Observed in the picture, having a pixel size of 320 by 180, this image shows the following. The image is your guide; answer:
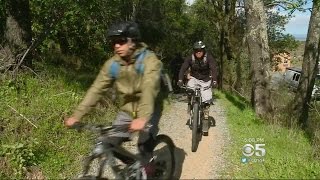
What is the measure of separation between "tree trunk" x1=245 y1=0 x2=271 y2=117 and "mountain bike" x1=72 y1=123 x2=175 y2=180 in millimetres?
5901

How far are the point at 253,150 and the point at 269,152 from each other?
1.08 ft

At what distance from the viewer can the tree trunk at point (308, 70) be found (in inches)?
539

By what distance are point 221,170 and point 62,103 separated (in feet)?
12.6

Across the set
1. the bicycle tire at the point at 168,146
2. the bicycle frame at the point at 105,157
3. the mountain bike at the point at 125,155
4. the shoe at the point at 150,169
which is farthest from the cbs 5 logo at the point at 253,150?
the bicycle frame at the point at 105,157

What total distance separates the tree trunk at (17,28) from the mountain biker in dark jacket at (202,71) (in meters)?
4.58

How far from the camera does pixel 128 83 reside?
4.57m

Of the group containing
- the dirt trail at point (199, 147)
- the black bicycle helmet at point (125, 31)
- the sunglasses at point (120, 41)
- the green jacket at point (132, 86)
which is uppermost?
the black bicycle helmet at point (125, 31)

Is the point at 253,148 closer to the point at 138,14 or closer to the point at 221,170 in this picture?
the point at 221,170

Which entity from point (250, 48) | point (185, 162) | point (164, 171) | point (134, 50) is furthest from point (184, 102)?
point (134, 50)

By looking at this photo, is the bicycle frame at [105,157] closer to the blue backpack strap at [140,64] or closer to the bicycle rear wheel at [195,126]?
the blue backpack strap at [140,64]

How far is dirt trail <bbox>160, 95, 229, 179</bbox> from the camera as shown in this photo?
6409 mm

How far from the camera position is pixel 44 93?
30.2 feet

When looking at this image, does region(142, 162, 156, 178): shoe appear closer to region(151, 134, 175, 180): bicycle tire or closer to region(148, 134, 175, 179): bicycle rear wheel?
region(148, 134, 175, 179): bicycle rear wheel

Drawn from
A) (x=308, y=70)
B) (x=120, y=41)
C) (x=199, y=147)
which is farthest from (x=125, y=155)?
(x=308, y=70)
